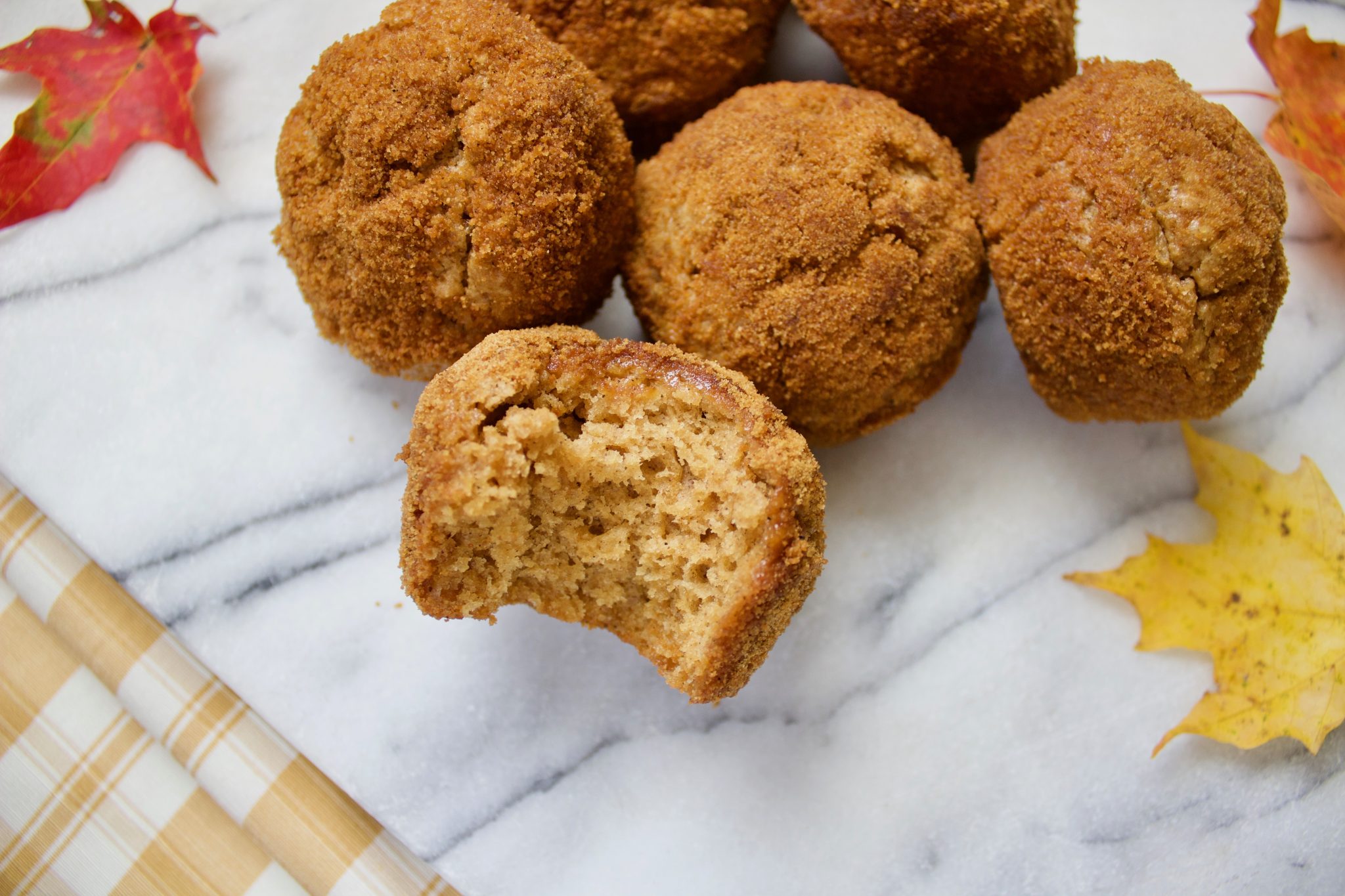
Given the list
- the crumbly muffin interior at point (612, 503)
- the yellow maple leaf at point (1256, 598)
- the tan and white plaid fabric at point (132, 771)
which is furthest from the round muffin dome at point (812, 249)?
the tan and white plaid fabric at point (132, 771)

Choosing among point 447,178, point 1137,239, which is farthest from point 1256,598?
point 447,178

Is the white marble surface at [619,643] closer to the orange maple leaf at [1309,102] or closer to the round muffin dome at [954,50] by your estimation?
the orange maple leaf at [1309,102]

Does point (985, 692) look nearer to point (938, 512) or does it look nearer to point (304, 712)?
point (938, 512)

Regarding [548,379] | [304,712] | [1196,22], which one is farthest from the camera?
[1196,22]

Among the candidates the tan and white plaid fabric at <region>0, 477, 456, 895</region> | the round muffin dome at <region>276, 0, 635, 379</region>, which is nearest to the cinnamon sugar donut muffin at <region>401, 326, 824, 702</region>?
the round muffin dome at <region>276, 0, 635, 379</region>

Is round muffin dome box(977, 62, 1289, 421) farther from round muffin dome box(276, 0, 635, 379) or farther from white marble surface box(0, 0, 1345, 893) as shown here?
round muffin dome box(276, 0, 635, 379)

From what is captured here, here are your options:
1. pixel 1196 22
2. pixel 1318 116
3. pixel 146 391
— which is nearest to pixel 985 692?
pixel 1318 116

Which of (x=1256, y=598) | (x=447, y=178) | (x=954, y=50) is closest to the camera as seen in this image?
(x=447, y=178)

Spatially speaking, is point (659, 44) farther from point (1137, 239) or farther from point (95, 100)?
point (95, 100)
